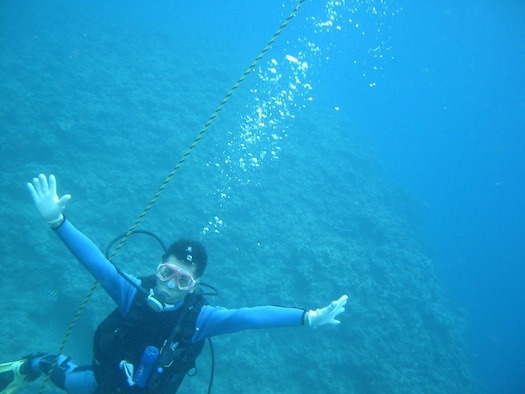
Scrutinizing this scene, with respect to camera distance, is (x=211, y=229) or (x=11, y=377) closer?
(x=11, y=377)

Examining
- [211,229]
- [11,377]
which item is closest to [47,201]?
[11,377]

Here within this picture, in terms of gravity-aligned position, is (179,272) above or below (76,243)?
above

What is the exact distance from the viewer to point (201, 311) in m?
3.20

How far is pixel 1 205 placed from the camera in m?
8.59

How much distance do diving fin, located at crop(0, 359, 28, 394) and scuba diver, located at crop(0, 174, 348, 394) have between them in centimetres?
142

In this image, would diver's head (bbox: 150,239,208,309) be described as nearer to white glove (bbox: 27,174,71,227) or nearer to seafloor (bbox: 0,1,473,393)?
white glove (bbox: 27,174,71,227)

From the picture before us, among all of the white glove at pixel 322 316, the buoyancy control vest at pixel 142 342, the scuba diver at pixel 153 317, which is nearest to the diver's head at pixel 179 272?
the scuba diver at pixel 153 317

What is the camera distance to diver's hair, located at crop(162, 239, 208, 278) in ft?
9.88

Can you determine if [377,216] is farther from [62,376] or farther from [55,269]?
[62,376]

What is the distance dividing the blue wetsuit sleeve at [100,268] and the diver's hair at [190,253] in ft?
1.54

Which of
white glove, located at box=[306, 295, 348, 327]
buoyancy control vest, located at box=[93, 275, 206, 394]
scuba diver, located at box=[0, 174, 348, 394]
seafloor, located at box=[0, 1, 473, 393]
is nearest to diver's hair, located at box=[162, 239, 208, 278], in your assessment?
scuba diver, located at box=[0, 174, 348, 394]

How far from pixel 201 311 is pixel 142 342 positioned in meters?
0.59

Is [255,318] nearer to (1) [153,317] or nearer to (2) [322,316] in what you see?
(2) [322,316]

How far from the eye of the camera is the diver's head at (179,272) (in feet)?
9.50
